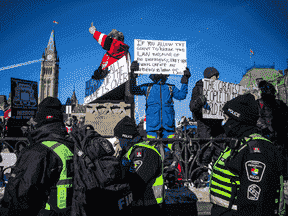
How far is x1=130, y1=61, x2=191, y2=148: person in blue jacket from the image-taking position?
4.83m

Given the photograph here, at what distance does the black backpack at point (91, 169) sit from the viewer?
6.72 feet

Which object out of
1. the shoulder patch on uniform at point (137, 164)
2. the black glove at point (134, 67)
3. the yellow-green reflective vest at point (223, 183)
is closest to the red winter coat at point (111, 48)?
the black glove at point (134, 67)

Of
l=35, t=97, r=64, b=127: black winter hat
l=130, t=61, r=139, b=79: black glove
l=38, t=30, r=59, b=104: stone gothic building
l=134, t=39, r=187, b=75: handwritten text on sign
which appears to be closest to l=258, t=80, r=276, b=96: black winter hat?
l=134, t=39, r=187, b=75: handwritten text on sign

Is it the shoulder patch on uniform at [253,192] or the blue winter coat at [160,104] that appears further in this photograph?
the blue winter coat at [160,104]

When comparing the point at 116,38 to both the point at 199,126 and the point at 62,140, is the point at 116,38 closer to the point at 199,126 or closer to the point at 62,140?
the point at 199,126

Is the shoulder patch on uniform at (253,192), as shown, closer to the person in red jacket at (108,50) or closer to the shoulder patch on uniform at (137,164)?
the shoulder patch on uniform at (137,164)

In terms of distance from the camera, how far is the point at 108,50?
21.1ft

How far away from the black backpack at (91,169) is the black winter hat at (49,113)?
45cm

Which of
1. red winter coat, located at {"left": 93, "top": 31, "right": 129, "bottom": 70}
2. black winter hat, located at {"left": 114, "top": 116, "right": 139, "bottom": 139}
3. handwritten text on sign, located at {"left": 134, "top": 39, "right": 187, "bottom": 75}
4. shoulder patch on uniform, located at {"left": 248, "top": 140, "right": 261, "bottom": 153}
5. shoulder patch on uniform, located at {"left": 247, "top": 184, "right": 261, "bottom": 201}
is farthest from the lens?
red winter coat, located at {"left": 93, "top": 31, "right": 129, "bottom": 70}

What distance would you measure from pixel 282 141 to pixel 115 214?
4.15 meters

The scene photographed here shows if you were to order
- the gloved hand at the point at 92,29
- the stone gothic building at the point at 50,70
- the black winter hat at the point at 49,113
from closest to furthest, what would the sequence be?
the black winter hat at the point at 49,113
the gloved hand at the point at 92,29
the stone gothic building at the point at 50,70

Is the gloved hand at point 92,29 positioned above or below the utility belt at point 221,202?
above

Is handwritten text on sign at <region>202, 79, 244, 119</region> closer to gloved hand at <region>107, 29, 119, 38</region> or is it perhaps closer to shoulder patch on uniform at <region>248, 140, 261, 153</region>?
shoulder patch on uniform at <region>248, 140, 261, 153</region>

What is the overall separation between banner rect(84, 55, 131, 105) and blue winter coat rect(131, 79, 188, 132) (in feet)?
2.02
